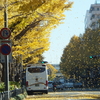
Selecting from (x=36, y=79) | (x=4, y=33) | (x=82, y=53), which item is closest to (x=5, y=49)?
(x=4, y=33)

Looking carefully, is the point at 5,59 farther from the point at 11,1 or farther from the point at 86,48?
the point at 86,48

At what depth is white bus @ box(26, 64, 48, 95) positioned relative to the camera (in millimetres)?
34028

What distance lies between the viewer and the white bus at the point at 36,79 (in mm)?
34028

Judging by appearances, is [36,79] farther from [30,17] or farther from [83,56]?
[83,56]

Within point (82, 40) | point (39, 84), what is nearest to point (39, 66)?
point (39, 84)

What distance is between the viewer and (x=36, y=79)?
113 ft

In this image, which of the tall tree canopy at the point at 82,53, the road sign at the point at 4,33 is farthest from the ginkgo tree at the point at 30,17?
the tall tree canopy at the point at 82,53

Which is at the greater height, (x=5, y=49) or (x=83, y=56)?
(x=83, y=56)

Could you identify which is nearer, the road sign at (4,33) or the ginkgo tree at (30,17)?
the road sign at (4,33)

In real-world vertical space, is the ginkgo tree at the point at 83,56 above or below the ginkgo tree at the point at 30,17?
above

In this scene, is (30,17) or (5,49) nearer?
(5,49)

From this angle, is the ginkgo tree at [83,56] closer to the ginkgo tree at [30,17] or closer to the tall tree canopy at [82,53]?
the tall tree canopy at [82,53]

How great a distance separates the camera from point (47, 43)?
26156mm

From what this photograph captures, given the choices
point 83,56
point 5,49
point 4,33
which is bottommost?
point 5,49
